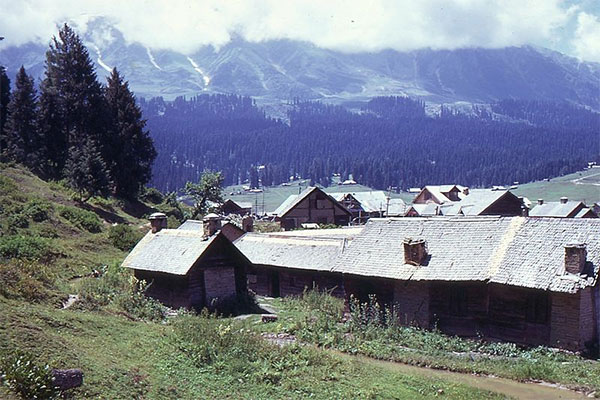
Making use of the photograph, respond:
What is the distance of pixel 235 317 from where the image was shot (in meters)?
27.3

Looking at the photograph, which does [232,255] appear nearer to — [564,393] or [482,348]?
[482,348]

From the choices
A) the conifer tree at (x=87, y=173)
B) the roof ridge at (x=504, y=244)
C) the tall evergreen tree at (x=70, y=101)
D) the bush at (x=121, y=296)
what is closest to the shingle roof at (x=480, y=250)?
the roof ridge at (x=504, y=244)

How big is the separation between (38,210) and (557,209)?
47450 millimetres

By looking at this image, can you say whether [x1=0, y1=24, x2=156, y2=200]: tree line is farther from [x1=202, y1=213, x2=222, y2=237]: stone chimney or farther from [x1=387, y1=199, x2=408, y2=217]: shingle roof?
[x1=387, y1=199, x2=408, y2=217]: shingle roof

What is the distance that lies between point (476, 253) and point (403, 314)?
12.8ft

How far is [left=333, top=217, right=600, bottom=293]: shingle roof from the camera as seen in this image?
23.0m

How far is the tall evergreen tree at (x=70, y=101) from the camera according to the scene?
5431 cm

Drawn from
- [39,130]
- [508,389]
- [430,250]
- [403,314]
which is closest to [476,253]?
[430,250]

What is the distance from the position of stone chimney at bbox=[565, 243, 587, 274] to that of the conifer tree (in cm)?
3477

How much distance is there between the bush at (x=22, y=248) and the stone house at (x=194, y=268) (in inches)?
162

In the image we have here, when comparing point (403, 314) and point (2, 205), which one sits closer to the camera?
point (403, 314)

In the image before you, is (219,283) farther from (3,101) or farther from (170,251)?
(3,101)

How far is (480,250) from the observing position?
2541 cm

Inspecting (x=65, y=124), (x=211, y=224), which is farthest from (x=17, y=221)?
(x=65, y=124)
